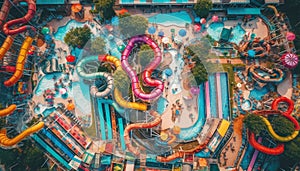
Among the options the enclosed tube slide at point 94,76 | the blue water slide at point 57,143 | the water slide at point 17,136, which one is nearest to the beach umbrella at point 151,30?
the enclosed tube slide at point 94,76

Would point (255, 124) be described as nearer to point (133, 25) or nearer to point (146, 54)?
point (146, 54)

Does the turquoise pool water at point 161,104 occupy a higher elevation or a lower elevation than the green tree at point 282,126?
higher

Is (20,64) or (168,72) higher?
(20,64)

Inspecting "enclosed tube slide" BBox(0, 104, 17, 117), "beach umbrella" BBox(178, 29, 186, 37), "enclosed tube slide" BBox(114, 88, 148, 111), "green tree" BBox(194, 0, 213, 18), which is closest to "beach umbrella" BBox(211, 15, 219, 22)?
"green tree" BBox(194, 0, 213, 18)

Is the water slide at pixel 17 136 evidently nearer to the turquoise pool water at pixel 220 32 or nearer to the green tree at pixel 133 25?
the green tree at pixel 133 25

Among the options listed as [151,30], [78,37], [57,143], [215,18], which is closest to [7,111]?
[57,143]

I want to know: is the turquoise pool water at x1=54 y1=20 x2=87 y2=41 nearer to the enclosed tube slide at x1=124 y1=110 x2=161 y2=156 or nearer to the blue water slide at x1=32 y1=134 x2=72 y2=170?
the blue water slide at x1=32 y1=134 x2=72 y2=170
